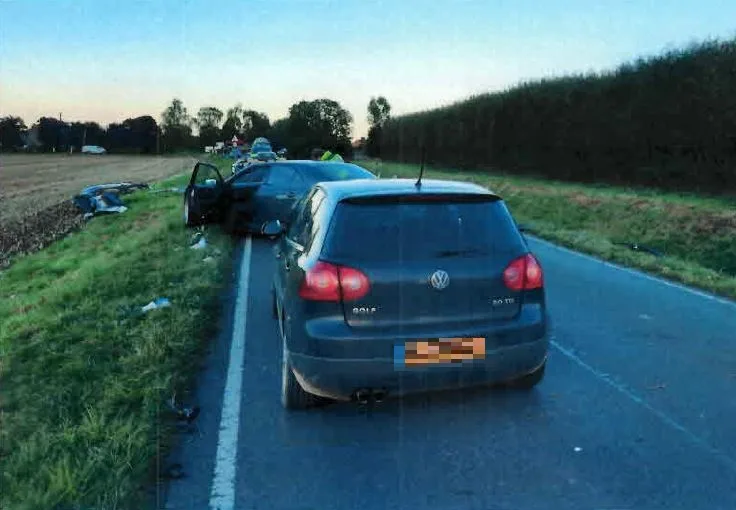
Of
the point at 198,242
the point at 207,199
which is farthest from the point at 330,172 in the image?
the point at 198,242

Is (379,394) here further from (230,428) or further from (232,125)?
(232,125)

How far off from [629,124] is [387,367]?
1994cm

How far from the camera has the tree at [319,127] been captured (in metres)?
53.1

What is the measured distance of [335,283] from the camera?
438 centimetres

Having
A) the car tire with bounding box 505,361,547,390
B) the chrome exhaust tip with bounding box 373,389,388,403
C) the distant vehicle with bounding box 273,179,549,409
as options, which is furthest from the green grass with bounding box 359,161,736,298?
the chrome exhaust tip with bounding box 373,389,388,403

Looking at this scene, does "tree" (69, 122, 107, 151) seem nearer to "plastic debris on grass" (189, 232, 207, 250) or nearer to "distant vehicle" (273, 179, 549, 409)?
"plastic debris on grass" (189, 232, 207, 250)

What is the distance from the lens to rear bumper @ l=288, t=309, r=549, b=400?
14.3 feet


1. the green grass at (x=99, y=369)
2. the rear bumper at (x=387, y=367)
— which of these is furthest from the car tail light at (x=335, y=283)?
the green grass at (x=99, y=369)

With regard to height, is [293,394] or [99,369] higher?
[293,394]

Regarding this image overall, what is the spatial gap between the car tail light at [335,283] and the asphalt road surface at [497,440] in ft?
2.87

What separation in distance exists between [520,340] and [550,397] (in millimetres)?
764

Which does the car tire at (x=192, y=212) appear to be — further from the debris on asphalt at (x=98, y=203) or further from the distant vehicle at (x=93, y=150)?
the distant vehicle at (x=93, y=150)

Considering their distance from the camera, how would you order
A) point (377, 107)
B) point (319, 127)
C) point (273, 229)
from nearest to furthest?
point (273, 229)
point (319, 127)
point (377, 107)

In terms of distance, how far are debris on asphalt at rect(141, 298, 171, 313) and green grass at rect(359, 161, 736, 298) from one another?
21.5ft
